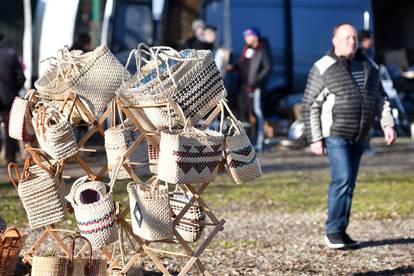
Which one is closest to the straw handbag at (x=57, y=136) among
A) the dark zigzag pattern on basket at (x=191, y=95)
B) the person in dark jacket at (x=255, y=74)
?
the dark zigzag pattern on basket at (x=191, y=95)

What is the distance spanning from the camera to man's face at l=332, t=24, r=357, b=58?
8.47 m

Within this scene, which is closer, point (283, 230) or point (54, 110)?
point (54, 110)

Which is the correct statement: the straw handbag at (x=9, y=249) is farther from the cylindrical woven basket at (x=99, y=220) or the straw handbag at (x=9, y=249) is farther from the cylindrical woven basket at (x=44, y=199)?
the cylindrical woven basket at (x=99, y=220)

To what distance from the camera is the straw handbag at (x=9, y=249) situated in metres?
6.56

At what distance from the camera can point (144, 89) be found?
5918 millimetres

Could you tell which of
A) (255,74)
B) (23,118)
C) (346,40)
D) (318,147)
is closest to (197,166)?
(23,118)

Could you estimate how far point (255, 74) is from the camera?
17641 mm

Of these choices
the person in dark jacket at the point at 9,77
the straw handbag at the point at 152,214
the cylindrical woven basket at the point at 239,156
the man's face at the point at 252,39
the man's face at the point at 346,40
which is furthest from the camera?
the man's face at the point at 252,39

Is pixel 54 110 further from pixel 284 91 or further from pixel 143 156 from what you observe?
pixel 284 91

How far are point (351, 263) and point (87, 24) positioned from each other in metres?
13.6

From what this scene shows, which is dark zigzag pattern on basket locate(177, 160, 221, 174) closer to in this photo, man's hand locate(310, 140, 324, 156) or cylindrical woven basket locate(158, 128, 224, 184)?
cylindrical woven basket locate(158, 128, 224, 184)

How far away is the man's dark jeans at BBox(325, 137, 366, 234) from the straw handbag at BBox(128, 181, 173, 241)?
2.89 m

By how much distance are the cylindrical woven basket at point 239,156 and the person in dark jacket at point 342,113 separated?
2457 millimetres

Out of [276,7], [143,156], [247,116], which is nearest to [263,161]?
[247,116]
